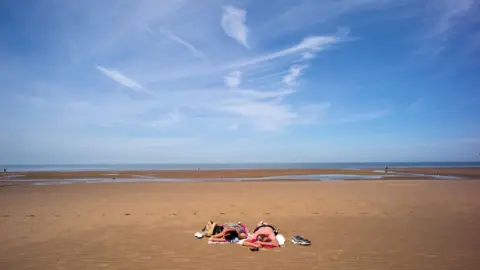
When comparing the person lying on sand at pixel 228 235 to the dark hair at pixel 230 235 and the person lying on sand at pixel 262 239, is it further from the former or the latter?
the person lying on sand at pixel 262 239

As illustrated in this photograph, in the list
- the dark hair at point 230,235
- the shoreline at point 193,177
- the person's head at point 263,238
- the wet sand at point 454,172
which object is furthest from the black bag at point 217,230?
the wet sand at point 454,172

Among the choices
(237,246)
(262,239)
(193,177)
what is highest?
(193,177)

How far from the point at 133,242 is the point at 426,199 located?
682 inches

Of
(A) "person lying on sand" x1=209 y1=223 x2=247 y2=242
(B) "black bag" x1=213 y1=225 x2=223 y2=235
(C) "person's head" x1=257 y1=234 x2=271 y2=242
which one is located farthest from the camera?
(B) "black bag" x1=213 y1=225 x2=223 y2=235

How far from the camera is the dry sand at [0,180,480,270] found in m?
7.57

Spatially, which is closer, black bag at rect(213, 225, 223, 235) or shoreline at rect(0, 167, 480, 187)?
black bag at rect(213, 225, 223, 235)

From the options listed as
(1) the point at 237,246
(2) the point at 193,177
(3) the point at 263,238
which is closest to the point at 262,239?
(3) the point at 263,238

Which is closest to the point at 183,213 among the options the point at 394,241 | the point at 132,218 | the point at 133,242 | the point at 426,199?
the point at 132,218

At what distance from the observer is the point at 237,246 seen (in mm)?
8773

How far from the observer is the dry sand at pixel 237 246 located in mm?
7570

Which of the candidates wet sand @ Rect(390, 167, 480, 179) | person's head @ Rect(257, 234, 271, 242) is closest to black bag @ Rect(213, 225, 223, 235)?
person's head @ Rect(257, 234, 271, 242)

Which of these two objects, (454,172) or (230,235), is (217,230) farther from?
(454,172)

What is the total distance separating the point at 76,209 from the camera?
15586 mm

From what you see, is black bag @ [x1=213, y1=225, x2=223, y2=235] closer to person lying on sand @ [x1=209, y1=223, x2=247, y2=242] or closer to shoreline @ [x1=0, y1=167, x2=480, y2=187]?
person lying on sand @ [x1=209, y1=223, x2=247, y2=242]
